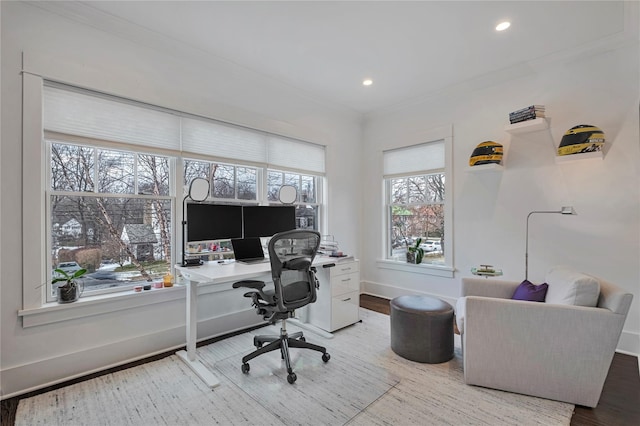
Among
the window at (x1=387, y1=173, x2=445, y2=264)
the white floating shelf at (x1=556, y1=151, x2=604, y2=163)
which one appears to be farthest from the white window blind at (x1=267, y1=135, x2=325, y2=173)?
the white floating shelf at (x1=556, y1=151, x2=604, y2=163)

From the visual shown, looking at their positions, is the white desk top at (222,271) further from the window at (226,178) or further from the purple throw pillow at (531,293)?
the purple throw pillow at (531,293)

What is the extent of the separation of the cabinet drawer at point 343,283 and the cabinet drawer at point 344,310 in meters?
0.05

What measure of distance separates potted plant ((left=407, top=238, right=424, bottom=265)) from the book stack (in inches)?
72.2

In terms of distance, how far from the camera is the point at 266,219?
3.18 metres

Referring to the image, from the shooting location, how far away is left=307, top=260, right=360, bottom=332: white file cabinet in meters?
3.04

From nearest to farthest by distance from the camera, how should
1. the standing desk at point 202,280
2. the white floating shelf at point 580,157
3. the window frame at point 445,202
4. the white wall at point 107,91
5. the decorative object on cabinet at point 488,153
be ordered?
the white wall at point 107,91 → the standing desk at point 202,280 → the white floating shelf at point 580,157 → the decorative object on cabinet at point 488,153 → the window frame at point 445,202

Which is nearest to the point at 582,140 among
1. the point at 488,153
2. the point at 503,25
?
the point at 488,153

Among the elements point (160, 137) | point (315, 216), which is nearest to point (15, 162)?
point (160, 137)

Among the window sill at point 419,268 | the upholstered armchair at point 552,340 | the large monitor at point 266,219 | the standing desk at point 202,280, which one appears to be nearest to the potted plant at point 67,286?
the standing desk at point 202,280

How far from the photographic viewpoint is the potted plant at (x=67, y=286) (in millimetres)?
2191

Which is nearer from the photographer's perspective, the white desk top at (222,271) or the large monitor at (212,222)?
the white desk top at (222,271)

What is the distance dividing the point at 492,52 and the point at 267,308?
10.5ft

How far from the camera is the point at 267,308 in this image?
2.28 metres

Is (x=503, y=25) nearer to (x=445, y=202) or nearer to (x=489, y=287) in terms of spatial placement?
(x=445, y=202)
